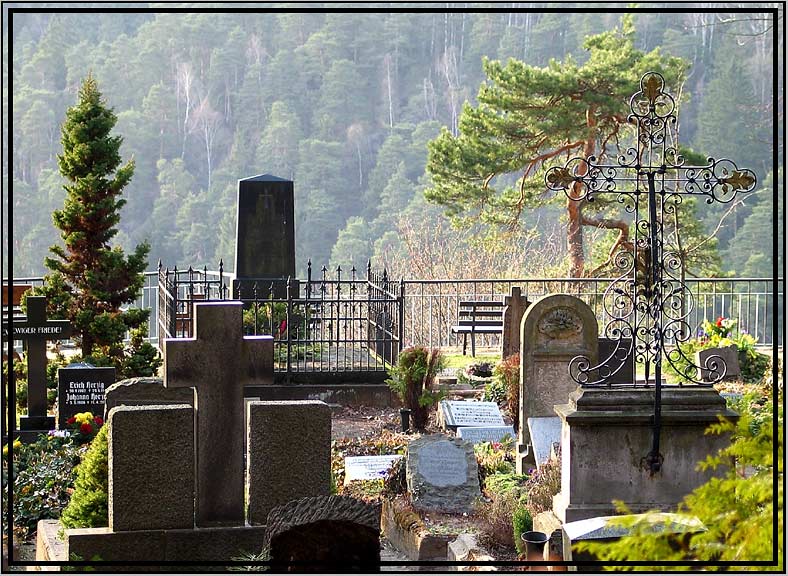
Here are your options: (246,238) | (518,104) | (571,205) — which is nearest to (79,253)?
(246,238)

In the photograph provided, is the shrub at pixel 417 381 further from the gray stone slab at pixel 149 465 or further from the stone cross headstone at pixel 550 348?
the gray stone slab at pixel 149 465

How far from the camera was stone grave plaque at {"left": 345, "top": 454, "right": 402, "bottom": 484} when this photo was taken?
8977mm

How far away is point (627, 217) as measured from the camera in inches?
1767

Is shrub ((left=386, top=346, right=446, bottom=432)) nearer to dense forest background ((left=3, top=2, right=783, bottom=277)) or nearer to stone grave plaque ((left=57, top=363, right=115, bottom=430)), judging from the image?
stone grave plaque ((left=57, top=363, right=115, bottom=430))

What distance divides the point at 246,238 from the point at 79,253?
3707mm

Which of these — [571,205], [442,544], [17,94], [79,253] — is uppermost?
[17,94]

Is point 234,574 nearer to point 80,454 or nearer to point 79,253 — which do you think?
point 80,454

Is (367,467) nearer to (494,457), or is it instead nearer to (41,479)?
(494,457)

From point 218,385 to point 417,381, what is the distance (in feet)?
17.3

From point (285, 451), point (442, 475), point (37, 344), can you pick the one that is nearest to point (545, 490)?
point (442, 475)

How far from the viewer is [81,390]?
10.3 meters

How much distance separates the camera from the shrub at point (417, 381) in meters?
11.7

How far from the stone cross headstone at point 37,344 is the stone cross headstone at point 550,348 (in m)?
4.57

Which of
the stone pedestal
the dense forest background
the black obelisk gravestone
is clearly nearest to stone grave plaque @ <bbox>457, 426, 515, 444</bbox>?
the stone pedestal
